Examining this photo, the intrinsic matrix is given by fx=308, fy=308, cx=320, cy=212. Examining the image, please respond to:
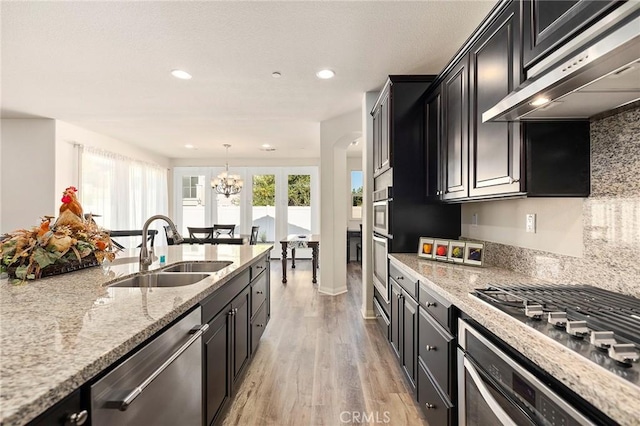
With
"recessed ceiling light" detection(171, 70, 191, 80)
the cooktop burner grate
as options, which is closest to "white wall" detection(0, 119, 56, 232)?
"recessed ceiling light" detection(171, 70, 191, 80)

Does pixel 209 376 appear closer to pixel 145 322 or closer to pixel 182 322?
pixel 182 322

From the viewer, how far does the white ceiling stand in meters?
2.13

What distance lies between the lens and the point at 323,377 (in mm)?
2332

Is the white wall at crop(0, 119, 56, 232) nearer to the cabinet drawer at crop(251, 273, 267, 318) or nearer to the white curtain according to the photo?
the white curtain

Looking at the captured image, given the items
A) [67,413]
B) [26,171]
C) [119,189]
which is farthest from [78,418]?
[119,189]

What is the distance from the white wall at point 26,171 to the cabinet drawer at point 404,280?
5.06 metres

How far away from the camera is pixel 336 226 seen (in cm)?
460

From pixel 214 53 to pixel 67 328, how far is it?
97.6 inches

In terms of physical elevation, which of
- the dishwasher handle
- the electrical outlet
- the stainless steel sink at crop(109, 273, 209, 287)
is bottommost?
the dishwasher handle

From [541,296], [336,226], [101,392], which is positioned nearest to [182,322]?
[101,392]

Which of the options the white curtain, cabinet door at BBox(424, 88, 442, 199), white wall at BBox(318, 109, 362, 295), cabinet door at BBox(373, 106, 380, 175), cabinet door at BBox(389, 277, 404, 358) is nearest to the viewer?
cabinet door at BBox(389, 277, 404, 358)

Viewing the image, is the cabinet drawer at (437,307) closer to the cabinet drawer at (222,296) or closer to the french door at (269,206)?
the cabinet drawer at (222,296)

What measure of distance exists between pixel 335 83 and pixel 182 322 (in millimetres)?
2873

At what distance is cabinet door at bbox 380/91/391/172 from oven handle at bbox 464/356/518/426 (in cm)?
180
